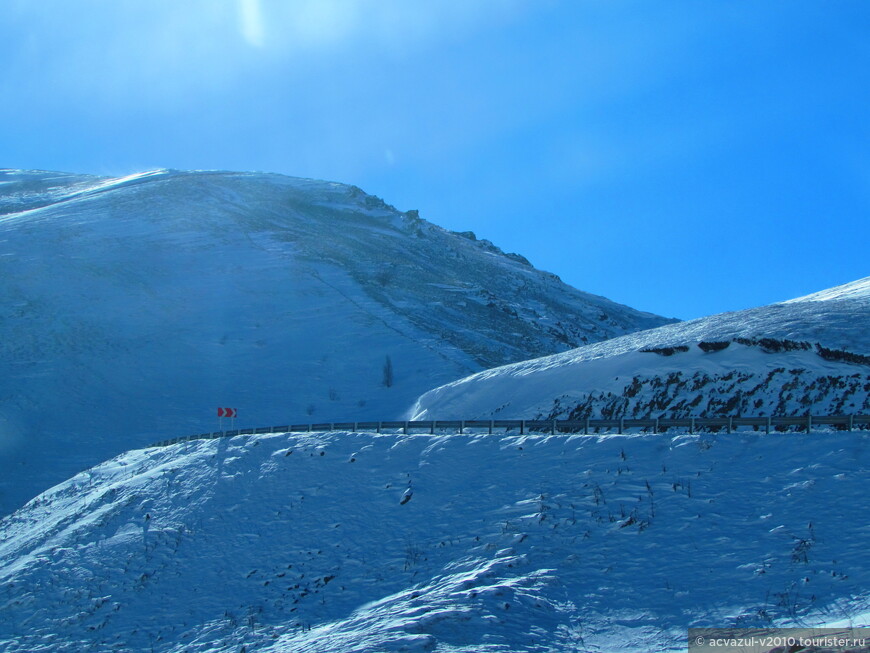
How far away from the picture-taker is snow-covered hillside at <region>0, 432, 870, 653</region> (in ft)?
43.5

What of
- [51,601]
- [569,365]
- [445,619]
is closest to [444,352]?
[569,365]

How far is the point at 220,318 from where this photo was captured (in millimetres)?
68188

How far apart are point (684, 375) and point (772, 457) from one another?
A: 14.1 metres

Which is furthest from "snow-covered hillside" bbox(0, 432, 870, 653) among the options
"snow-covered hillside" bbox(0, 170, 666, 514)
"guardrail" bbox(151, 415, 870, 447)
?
"snow-covered hillside" bbox(0, 170, 666, 514)

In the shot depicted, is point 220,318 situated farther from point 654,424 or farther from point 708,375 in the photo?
point 654,424

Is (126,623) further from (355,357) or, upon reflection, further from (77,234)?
(77,234)

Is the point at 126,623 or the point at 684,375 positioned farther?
the point at 684,375

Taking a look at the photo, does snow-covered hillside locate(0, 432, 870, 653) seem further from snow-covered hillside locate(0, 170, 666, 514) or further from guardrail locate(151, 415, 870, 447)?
snow-covered hillside locate(0, 170, 666, 514)

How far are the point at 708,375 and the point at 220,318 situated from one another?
48.0 metres

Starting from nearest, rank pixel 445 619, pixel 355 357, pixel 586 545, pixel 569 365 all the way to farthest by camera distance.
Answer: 1. pixel 445 619
2. pixel 586 545
3. pixel 569 365
4. pixel 355 357

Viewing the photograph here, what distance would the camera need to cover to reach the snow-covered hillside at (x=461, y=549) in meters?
13.3

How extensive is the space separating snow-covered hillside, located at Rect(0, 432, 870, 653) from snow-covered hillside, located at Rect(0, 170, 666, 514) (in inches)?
1047

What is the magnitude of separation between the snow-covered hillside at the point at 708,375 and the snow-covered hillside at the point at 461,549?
451 inches

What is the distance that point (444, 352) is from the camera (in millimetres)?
63375
